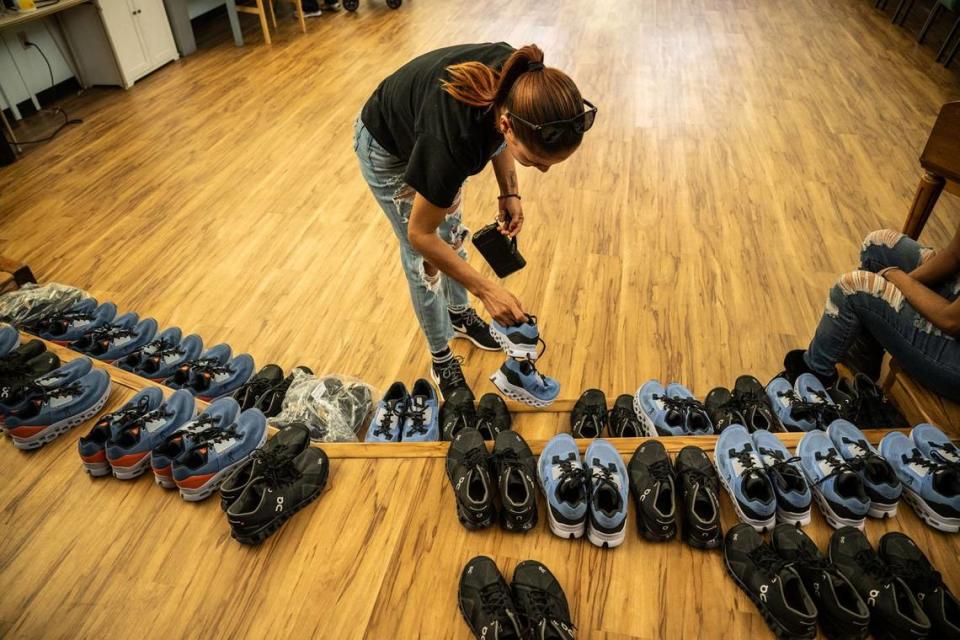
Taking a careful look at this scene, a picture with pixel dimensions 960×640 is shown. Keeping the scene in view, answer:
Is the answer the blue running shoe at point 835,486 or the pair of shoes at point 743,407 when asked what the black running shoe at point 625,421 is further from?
the blue running shoe at point 835,486

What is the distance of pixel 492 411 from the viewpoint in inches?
74.2

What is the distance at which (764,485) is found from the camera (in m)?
1.47

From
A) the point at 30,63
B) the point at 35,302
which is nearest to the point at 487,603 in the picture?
the point at 35,302

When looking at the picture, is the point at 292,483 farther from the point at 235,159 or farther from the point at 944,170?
the point at 235,159

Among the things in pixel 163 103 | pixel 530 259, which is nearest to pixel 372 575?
pixel 530 259

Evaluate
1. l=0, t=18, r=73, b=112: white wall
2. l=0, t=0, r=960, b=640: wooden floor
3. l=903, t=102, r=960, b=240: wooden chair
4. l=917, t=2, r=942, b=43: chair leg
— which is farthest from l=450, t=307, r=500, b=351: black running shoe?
l=917, t=2, r=942, b=43: chair leg

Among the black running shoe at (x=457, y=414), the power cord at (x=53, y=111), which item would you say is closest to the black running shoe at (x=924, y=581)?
the black running shoe at (x=457, y=414)

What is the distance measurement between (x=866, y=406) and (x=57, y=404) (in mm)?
2364

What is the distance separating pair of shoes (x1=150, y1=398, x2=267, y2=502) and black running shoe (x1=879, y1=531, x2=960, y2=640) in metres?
1.57

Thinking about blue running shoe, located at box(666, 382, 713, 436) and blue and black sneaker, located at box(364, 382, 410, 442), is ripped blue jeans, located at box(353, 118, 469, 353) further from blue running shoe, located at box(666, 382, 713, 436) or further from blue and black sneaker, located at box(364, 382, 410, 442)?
blue running shoe, located at box(666, 382, 713, 436)

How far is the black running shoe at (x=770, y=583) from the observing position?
4.06ft

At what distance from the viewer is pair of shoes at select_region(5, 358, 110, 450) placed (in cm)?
174

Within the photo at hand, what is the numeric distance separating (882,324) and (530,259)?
1393 millimetres

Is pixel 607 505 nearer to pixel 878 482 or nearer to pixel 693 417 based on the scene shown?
pixel 693 417
